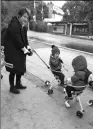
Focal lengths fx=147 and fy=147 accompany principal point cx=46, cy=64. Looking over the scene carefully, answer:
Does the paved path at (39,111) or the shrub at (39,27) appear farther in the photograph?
the shrub at (39,27)

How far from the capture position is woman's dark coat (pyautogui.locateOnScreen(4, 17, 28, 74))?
267cm

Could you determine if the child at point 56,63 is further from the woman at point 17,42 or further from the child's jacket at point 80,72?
the child's jacket at point 80,72

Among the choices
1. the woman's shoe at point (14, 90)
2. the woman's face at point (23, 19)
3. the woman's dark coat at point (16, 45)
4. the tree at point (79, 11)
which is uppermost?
the tree at point (79, 11)

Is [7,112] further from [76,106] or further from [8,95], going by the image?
[76,106]

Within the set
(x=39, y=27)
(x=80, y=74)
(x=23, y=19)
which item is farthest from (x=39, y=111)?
(x=39, y=27)

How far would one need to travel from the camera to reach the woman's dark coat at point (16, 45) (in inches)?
105

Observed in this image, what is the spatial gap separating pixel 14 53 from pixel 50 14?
43513 mm

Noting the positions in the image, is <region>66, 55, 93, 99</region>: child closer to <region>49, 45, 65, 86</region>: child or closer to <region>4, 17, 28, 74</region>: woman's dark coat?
<region>49, 45, 65, 86</region>: child

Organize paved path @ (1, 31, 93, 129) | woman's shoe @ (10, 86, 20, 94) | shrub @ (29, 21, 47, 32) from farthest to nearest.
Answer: shrub @ (29, 21, 47, 32), woman's shoe @ (10, 86, 20, 94), paved path @ (1, 31, 93, 129)

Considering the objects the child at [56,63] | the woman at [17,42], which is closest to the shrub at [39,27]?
the child at [56,63]

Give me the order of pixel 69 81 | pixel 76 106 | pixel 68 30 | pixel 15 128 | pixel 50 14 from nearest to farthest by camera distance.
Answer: pixel 15 128 < pixel 69 81 < pixel 76 106 < pixel 68 30 < pixel 50 14

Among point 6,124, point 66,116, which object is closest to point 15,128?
point 6,124

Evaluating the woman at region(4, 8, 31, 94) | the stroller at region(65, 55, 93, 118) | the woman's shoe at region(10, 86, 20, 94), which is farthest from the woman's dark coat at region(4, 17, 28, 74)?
the stroller at region(65, 55, 93, 118)

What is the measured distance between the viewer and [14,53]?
9.39ft
